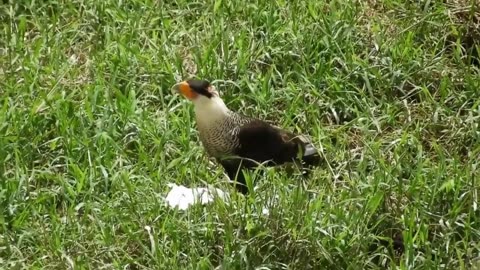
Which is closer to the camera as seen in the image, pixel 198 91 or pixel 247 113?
pixel 198 91

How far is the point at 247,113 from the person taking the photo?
5.50m

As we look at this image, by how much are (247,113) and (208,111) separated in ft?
1.60

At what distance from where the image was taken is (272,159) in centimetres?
507

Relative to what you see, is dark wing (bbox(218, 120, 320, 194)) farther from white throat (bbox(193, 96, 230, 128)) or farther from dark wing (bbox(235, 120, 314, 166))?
white throat (bbox(193, 96, 230, 128))

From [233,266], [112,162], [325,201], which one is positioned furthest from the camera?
[112,162]

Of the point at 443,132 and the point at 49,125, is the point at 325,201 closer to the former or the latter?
the point at 443,132

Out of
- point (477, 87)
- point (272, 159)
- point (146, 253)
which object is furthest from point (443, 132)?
point (146, 253)

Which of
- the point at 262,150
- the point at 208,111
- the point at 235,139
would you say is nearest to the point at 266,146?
the point at 262,150

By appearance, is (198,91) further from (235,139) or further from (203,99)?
(235,139)

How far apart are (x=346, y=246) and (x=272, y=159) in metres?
0.67

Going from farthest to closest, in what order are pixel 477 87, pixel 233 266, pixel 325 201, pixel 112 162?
pixel 477 87
pixel 112 162
pixel 325 201
pixel 233 266

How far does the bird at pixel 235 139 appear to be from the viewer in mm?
5020

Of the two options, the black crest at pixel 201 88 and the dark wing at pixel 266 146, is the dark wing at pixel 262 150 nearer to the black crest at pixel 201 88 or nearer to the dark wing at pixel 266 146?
the dark wing at pixel 266 146

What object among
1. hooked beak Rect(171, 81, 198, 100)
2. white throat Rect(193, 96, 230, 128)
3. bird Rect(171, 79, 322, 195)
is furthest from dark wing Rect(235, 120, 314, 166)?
hooked beak Rect(171, 81, 198, 100)
